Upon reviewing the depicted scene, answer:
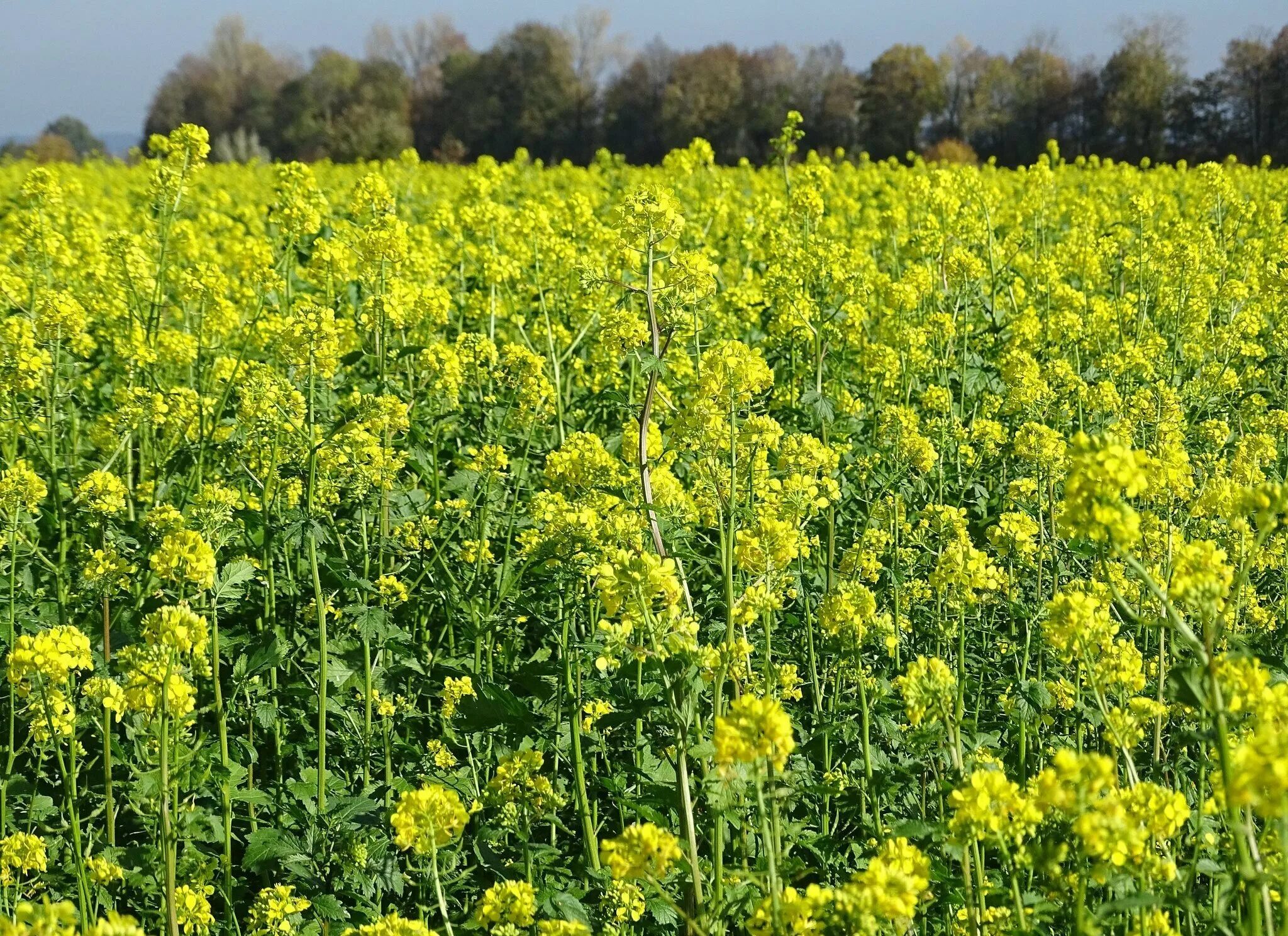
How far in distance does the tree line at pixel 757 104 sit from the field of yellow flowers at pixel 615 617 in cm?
2691

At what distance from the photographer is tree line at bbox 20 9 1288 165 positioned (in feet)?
124

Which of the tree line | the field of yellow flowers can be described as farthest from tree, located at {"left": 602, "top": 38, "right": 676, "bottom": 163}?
the field of yellow flowers

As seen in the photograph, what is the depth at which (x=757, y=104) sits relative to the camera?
47281mm

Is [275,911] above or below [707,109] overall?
below

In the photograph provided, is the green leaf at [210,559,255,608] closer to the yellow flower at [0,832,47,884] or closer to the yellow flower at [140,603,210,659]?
the yellow flower at [140,603,210,659]

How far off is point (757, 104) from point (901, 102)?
21.9ft

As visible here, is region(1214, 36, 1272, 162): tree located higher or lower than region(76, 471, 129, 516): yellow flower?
higher

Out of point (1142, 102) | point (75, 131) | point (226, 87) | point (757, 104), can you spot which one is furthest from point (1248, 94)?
point (75, 131)

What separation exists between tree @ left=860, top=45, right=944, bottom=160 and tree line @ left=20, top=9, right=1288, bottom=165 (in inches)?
2.5

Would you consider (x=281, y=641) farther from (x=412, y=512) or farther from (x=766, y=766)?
(x=766, y=766)

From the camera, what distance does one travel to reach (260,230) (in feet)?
33.2

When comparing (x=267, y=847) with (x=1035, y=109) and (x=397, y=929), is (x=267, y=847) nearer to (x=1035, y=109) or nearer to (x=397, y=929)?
(x=397, y=929)

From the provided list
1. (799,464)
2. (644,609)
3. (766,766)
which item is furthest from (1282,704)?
(799,464)

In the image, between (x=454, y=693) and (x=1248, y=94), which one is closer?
(x=454, y=693)
